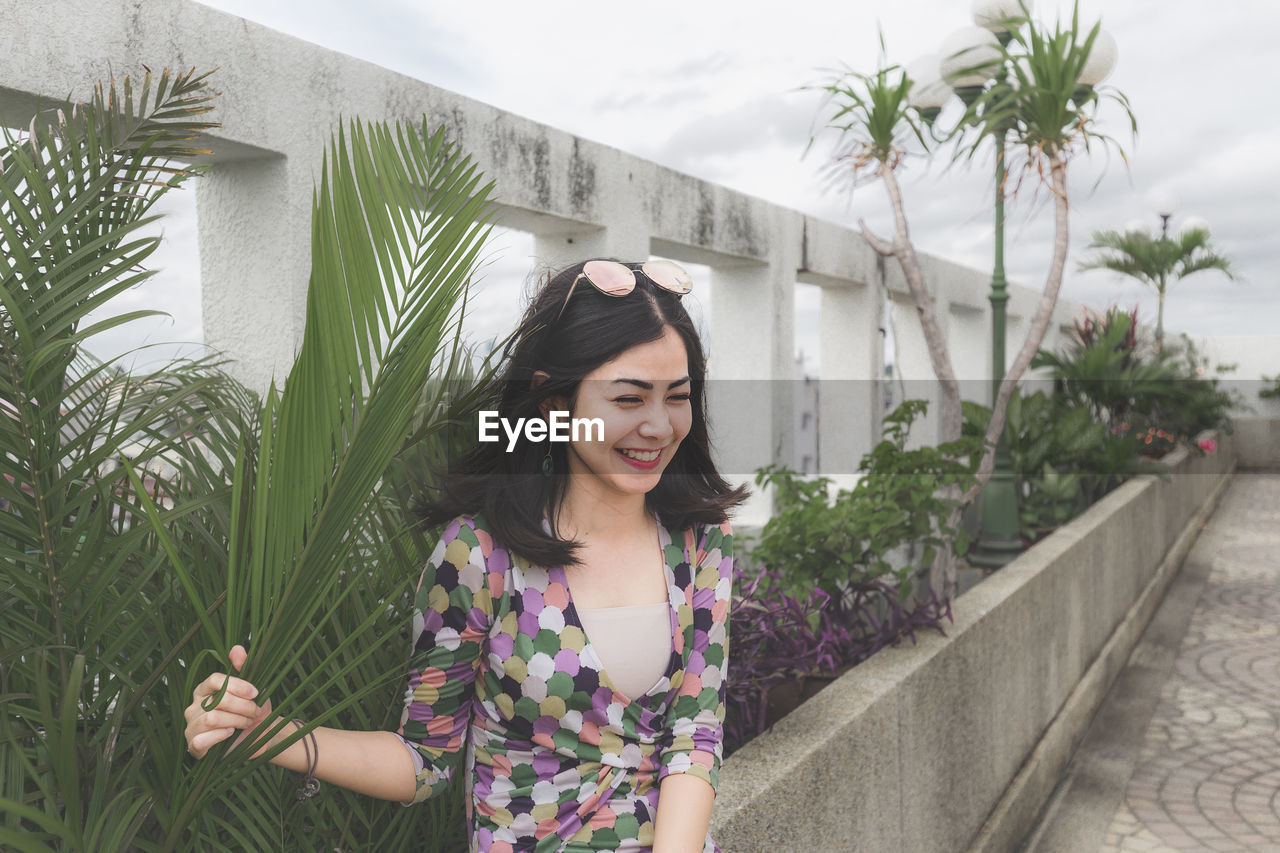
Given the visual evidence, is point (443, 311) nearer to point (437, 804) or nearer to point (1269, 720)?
point (437, 804)

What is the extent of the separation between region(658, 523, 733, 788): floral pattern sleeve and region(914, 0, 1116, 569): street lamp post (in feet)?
17.3

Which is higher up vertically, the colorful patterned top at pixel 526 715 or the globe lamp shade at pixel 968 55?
the globe lamp shade at pixel 968 55

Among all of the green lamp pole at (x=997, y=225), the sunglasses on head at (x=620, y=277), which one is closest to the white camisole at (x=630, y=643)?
the sunglasses on head at (x=620, y=277)

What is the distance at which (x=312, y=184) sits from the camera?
3357mm

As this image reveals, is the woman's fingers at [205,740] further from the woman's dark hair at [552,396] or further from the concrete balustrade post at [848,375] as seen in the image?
the concrete balustrade post at [848,375]

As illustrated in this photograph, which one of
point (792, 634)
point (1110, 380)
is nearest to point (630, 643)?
point (792, 634)

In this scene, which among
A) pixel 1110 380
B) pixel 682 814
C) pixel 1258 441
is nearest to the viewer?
pixel 682 814

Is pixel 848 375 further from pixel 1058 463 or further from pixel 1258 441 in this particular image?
pixel 1258 441

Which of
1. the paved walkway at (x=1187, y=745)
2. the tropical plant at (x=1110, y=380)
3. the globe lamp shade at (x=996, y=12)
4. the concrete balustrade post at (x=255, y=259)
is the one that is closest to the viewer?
the concrete balustrade post at (x=255, y=259)

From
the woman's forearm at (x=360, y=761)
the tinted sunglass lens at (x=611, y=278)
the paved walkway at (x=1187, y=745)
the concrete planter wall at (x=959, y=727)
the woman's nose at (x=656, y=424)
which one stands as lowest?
the paved walkway at (x=1187, y=745)

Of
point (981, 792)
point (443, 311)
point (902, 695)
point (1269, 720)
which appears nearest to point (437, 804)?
point (443, 311)

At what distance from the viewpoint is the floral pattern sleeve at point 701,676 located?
4.69ft

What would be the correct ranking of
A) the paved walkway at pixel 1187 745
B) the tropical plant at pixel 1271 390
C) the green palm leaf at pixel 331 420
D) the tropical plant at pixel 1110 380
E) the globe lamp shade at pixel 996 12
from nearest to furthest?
1. the green palm leaf at pixel 331 420
2. the paved walkway at pixel 1187 745
3. the globe lamp shade at pixel 996 12
4. the tropical plant at pixel 1110 380
5. the tropical plant at pixel 1271 390

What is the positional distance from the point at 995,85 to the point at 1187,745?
4043mm
